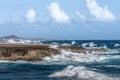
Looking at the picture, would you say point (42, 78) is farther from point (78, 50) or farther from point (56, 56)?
point (78, 50)

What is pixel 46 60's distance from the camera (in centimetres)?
5791

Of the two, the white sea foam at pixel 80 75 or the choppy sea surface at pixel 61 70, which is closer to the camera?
the white sea foam at pixel 80 75

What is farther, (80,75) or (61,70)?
(61,70)

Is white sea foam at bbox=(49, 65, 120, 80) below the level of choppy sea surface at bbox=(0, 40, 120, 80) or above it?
above

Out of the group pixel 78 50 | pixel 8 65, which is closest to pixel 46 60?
pixel 8 65

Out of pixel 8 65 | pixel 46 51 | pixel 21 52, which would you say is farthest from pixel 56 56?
pixel 8 65

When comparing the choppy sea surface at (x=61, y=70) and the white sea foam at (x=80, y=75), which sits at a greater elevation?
the white sea foam at (x=80, y=75)

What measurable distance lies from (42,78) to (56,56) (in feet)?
88.3

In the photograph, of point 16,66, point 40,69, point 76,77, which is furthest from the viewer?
point 16,66

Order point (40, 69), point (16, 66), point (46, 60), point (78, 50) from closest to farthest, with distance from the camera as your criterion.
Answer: point (40, 69) → point (16, 66) → point (46, 60) → point (78, 50)

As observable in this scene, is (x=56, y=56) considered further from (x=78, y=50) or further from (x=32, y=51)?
(x=78, y=50)

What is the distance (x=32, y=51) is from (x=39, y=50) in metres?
1.26

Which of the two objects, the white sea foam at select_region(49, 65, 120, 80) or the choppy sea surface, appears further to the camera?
the choppy sea surface

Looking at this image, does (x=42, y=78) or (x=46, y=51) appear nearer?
(x=42, y=78)
